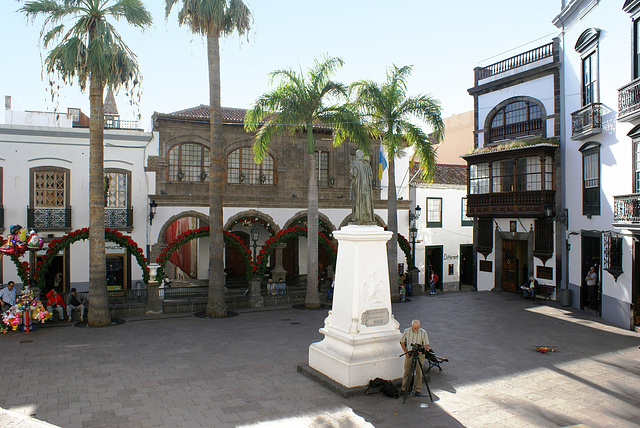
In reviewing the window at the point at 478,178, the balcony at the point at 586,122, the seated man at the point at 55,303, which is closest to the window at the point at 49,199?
the seated man at the point at 55,303

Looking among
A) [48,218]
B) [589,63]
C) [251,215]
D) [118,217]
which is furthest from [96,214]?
[589,63]

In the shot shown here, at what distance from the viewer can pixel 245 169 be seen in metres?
24.5

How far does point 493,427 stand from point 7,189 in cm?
2049

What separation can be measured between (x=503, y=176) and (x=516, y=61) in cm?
528

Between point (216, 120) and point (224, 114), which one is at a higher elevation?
Result: point (224, 114)

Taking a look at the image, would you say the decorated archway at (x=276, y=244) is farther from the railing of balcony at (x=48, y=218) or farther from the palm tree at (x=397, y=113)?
the railing of balcony at (x=48, y=218)

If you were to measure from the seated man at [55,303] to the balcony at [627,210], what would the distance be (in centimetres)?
1802

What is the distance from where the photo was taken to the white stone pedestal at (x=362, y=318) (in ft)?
32.2

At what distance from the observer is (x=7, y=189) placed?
2034 centimetres

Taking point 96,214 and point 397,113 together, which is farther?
point 397,113

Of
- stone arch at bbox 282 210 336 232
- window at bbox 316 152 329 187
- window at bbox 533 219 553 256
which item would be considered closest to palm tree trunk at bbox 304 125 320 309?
stone arch at bbox 282 210 336 232

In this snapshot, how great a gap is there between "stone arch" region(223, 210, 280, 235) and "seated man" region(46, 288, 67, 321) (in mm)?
8488

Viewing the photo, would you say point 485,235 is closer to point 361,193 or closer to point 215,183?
point 215,183

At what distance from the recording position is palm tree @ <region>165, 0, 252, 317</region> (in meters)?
17.5
